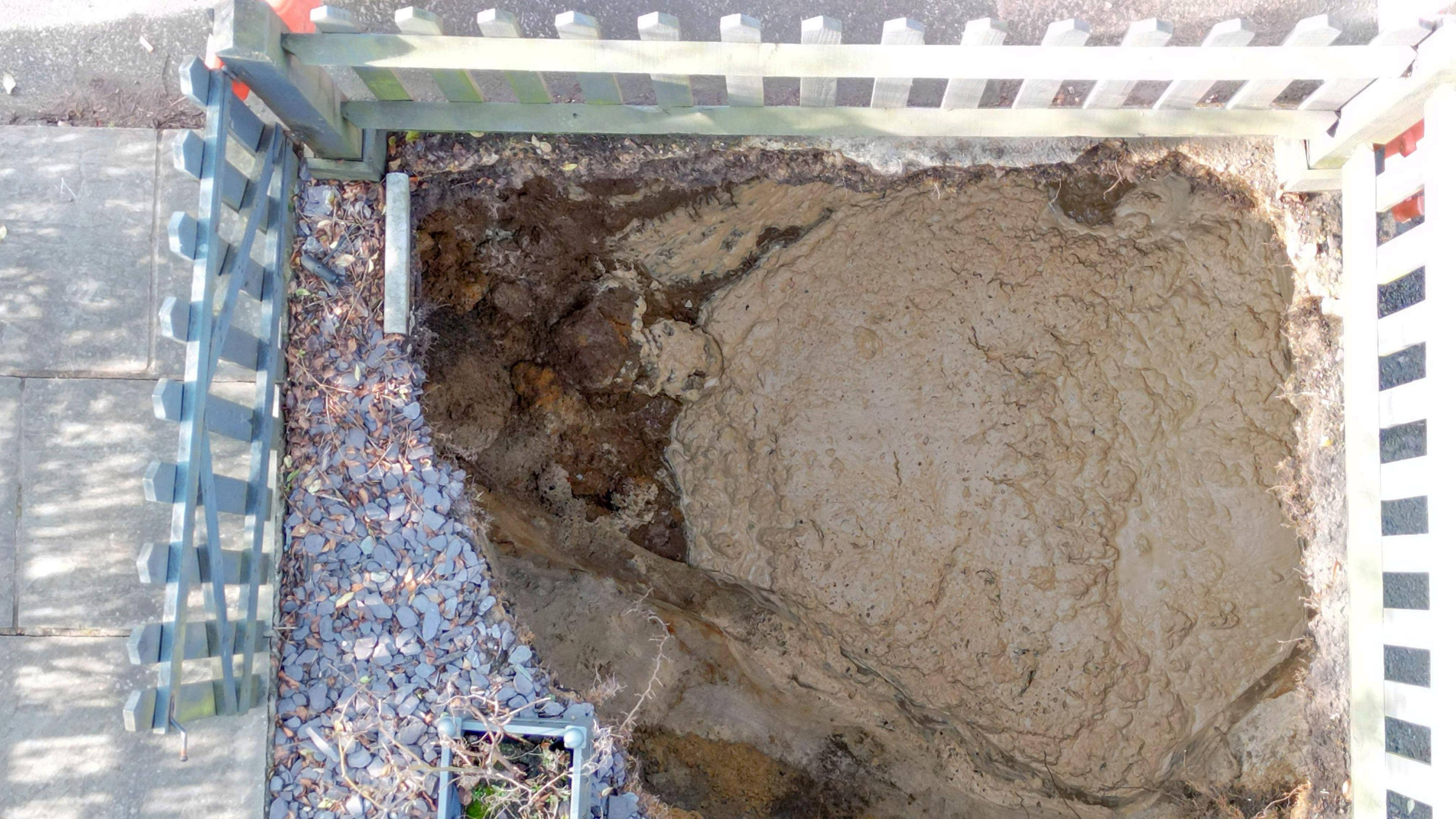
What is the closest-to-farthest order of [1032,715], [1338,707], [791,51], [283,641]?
1. [791,51]
2. [283,641]
3. [1338,707]
4. [1032,715]

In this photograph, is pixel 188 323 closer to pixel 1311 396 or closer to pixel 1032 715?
pixel 1032 715

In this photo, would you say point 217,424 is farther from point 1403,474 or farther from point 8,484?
point 1403,474

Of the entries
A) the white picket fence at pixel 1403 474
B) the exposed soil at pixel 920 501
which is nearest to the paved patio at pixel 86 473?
the exposed soil at pixel 920 501

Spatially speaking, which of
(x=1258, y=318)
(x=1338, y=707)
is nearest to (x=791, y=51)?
(x=1258, y=318)

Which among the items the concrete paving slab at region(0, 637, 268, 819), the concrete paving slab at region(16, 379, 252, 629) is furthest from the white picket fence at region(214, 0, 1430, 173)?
the concrete paving slab at region(0, 637, 268, 819)

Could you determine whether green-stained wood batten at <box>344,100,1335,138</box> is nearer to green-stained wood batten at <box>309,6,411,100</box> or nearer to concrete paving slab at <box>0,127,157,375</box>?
green-stained wood batten at <box>309,6,411,100</box>

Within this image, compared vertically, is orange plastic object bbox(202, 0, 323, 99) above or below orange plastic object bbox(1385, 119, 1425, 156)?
above

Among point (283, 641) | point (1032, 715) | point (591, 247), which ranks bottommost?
point (1032, 715)
